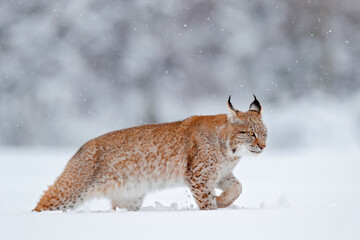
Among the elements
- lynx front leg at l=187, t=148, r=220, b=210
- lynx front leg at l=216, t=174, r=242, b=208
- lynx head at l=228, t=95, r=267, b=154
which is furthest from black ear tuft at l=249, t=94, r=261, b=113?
lynx front leg at l=216, t=174, r=242, b=208

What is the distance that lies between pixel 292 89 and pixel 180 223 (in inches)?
643

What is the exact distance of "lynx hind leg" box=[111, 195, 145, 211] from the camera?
7.13 meters

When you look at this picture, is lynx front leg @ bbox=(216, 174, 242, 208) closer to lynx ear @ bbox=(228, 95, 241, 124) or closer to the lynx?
the lynx

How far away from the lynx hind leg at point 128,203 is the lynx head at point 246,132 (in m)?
1.59

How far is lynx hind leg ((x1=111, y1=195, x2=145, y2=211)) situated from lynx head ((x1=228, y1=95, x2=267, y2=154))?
1.59 meters

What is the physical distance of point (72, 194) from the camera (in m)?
6.55

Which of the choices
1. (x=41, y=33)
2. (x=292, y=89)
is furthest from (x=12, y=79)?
(x=292, y=89)

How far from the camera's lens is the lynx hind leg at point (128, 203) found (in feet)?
23.4

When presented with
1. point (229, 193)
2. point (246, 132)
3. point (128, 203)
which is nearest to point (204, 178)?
point (229, 193)

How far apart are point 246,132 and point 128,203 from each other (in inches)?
78.3

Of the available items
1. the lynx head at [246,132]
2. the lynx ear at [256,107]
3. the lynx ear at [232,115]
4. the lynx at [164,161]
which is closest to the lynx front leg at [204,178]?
the lynx at [164,161]

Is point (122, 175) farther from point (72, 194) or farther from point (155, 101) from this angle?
point (155, 101)

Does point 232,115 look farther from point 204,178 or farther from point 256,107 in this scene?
point 204,178

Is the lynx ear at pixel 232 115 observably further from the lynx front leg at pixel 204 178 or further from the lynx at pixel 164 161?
the lynx front leg at pixel 204 178
